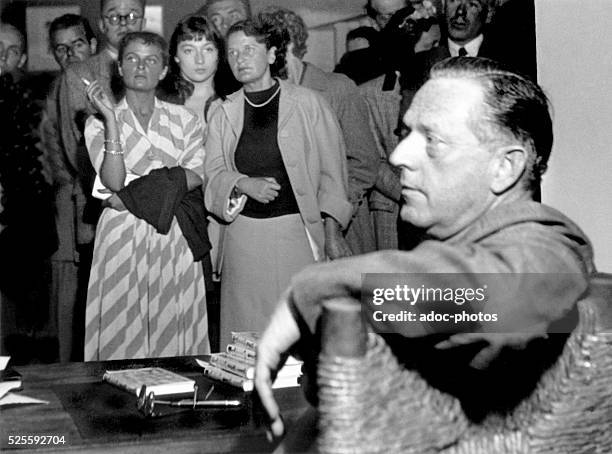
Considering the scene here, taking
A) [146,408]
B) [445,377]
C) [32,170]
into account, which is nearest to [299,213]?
[32,170]

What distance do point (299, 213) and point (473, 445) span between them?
216 centimetres

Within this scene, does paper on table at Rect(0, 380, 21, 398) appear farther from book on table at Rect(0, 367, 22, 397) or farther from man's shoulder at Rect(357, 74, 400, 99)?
→ man's shoulder at Rect(357, 74, 400, 99)

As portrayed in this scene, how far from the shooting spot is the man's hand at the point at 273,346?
823 mm

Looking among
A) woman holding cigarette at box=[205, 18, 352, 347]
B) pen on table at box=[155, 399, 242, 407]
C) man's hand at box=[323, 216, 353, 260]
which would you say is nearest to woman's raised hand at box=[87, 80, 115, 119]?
woman holding cigarette at box=[205, 18, 352, 347]

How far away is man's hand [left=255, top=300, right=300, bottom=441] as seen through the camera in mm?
823

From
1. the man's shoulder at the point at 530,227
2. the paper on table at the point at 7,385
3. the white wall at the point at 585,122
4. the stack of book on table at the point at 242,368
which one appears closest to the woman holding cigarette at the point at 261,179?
the white wall at the point at 585,122

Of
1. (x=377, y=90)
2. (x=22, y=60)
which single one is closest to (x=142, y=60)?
(x=22, y=60)

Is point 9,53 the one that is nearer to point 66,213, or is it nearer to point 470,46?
point 66,213

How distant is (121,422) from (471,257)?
0.73 meters

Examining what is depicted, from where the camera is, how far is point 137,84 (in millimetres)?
2930

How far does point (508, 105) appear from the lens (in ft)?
3.21

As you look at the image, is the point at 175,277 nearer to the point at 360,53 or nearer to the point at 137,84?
the point at 137,84

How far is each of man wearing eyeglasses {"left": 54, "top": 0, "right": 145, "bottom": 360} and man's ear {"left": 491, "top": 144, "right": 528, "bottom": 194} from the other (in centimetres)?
214

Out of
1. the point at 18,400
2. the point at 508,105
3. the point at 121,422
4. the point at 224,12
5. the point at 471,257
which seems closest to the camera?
the point at 471,257
